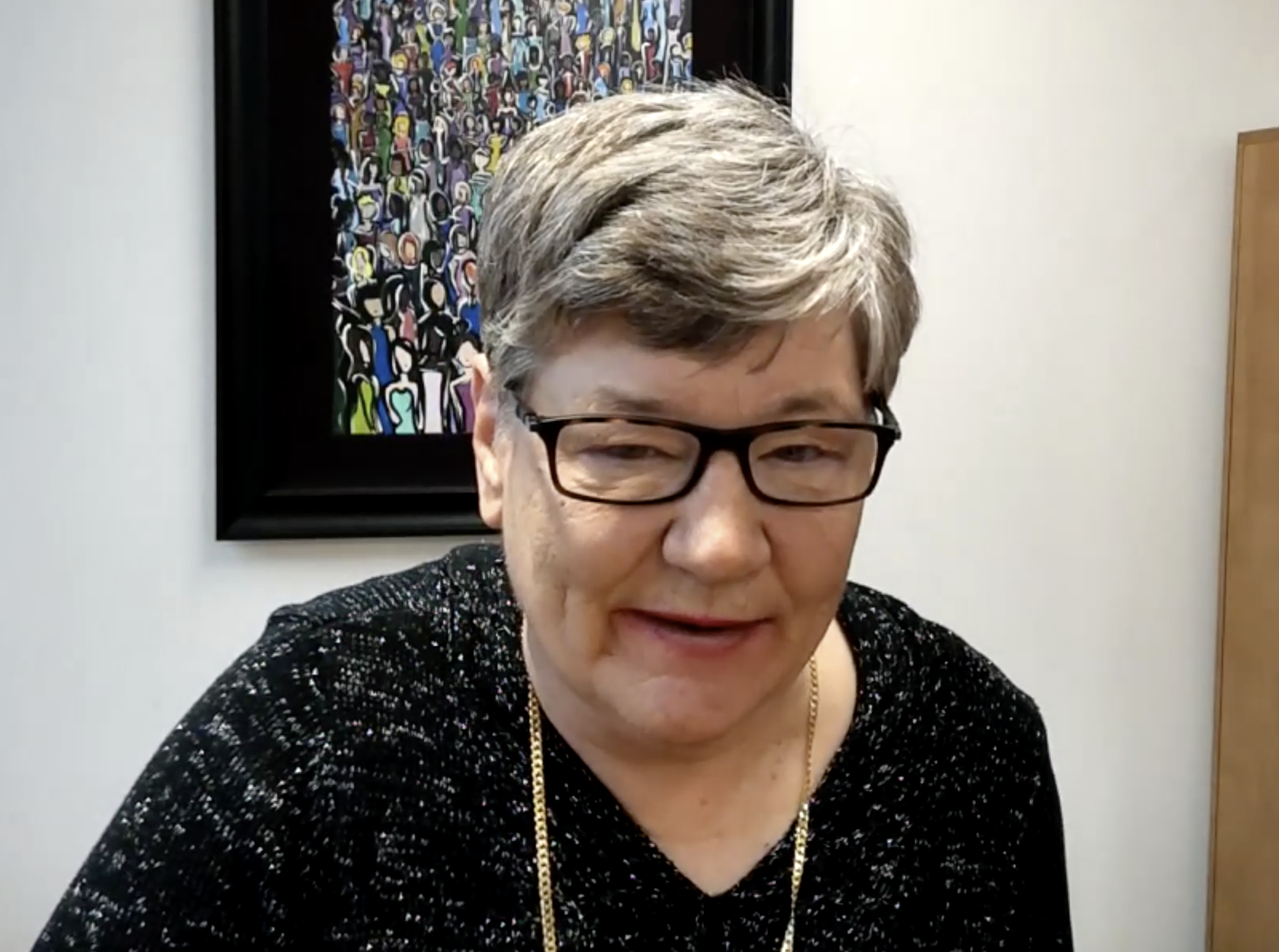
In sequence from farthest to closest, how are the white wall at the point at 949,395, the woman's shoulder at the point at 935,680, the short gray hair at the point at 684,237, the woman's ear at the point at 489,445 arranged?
the white wall at the point at 949,395
the woman's shoulder at the point at 935,680
the woman's ear at the point at 489,445
the short gray hair at the point at 684,237

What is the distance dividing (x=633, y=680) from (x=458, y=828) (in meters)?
0.18

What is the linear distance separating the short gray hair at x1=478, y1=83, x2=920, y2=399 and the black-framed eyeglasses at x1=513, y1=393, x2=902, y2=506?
0.05 metres

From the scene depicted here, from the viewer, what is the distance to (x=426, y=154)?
164 centimetres

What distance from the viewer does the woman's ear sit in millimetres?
874

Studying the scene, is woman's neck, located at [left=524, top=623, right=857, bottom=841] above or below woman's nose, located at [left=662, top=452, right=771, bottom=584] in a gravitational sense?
below

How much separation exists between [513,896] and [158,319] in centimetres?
102

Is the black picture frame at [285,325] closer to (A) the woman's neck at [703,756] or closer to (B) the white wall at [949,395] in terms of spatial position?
(B) the white wall at [949,395]

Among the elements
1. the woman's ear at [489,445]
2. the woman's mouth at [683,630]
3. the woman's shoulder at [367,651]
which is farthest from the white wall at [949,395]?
the woman's mouth at [683,630]

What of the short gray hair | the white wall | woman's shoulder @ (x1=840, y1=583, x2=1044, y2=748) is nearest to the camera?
the short gray hair

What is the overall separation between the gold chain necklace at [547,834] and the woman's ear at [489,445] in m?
0.15

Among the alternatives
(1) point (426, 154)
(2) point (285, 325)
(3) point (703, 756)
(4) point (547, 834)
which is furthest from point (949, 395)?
(4) point (547, 834)

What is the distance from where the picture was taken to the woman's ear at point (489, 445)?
2.87ft

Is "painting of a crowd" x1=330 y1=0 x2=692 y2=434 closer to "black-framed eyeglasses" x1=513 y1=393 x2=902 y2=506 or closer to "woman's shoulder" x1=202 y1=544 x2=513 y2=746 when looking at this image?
"woman's shoulder" x1=202 y1=544 x2=513 y2=746

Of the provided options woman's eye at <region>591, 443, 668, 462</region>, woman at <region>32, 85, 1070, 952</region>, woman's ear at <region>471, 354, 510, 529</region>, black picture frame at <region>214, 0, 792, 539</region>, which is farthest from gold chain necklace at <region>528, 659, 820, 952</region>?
black picture frame at <region>214, 0, 792, 539</region>
